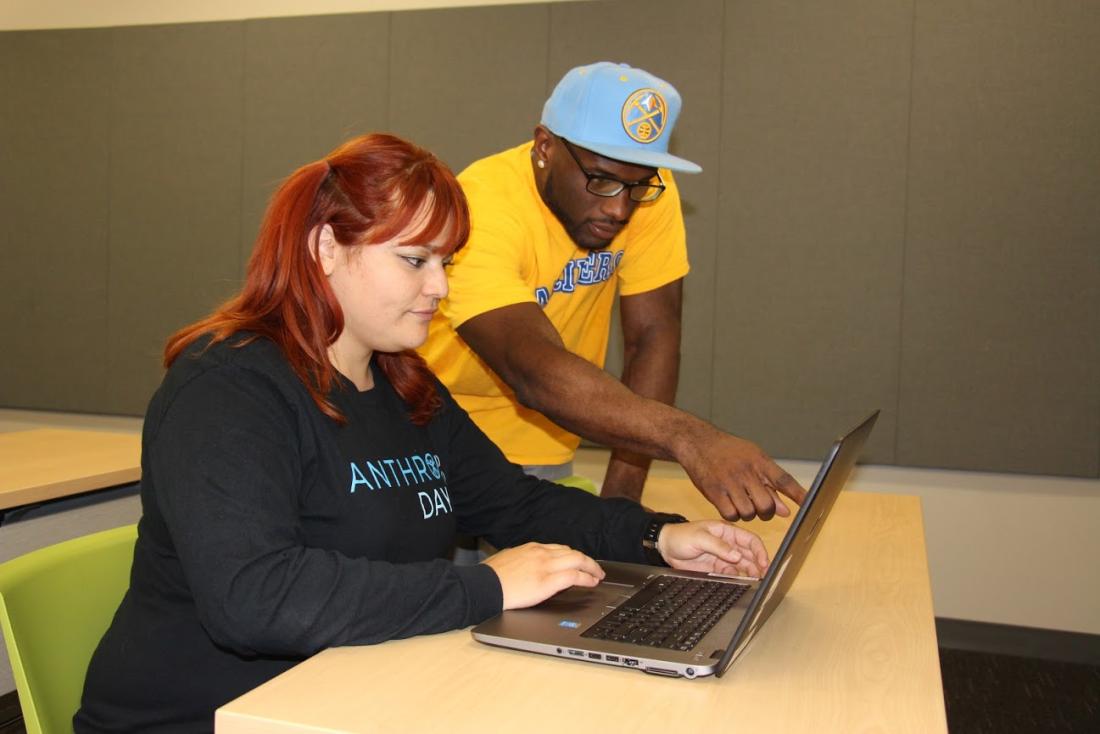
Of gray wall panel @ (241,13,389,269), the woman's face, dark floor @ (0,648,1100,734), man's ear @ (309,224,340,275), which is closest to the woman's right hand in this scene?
the woman's face

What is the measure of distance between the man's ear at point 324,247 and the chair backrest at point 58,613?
47 centimetres

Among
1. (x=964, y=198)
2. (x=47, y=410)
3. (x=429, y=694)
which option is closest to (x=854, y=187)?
(x=964, y=198)

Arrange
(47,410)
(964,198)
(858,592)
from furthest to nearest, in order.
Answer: (47,410) → (964,198) → (858,592)

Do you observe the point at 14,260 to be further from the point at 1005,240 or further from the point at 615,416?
the point at 1005,240

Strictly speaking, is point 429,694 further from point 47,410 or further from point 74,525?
point 47,410

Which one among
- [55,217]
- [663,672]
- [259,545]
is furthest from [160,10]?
[663,672]

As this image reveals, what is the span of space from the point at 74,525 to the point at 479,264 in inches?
50.3

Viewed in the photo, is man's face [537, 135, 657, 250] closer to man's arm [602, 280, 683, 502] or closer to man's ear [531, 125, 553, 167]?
man's ear [531, 125, 553, 167]

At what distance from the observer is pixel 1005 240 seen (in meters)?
3.33

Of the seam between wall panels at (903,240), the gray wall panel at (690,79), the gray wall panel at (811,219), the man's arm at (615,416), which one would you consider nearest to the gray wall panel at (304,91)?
the gray wall panel at (690,79)

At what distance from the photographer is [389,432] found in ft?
4.54

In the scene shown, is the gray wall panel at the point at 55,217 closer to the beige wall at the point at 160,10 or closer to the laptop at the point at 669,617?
the beige wall at the point at 160,10

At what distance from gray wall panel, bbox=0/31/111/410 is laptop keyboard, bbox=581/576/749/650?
3.66 meters

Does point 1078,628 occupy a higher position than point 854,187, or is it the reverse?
point 854,187
